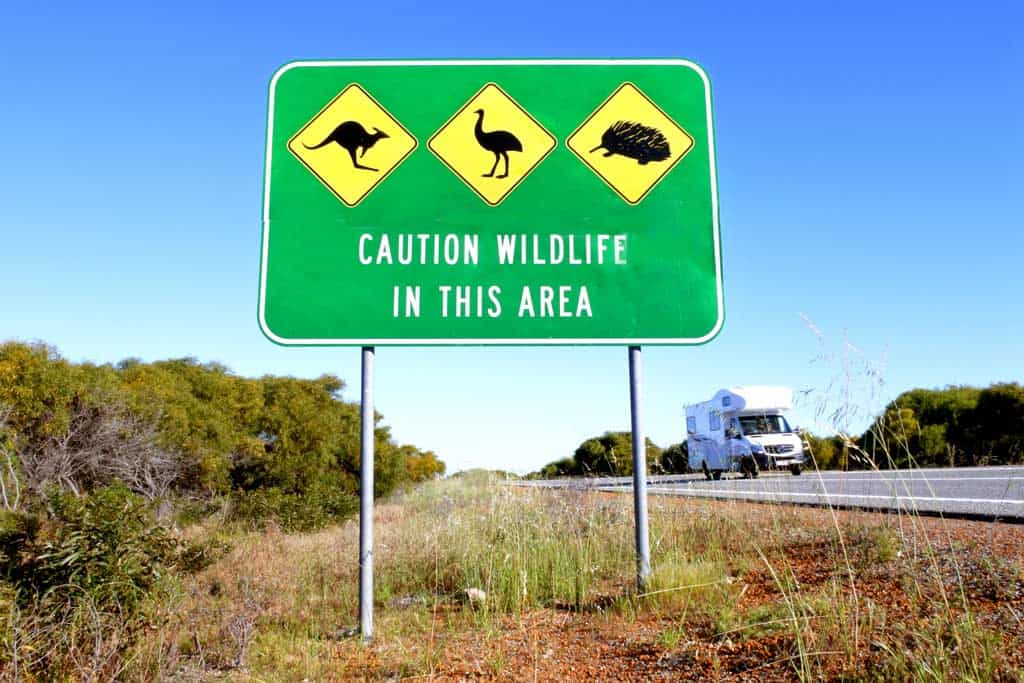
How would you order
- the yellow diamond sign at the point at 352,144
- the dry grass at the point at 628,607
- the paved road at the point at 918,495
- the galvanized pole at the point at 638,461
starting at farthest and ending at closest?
the paved road at the point at 918,495 < the yellow diamond sign at the point at 352,144 < the galvanized pole at the point at 638,461 < the dry grass at the point at 628,607

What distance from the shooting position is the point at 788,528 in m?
6.27

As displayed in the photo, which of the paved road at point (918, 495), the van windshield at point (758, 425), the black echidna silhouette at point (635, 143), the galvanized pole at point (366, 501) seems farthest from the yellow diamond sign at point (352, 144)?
the van windshield at point (758, 425)

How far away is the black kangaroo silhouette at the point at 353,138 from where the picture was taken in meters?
5.56

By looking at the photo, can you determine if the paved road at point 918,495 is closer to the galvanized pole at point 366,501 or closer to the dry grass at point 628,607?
the dry grass at point 628,607

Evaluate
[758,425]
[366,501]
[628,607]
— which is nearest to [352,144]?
[366,501]

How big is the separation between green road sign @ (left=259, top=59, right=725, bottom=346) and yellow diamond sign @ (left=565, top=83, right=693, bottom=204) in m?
0.01

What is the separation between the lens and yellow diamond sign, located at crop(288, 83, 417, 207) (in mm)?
5512

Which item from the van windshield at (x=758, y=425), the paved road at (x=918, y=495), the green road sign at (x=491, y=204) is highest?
the green road sign at (x=491, y=204)

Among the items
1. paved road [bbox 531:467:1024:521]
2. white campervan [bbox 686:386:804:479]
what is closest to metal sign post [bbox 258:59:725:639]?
paved road [bbox 531:467:1024:521]

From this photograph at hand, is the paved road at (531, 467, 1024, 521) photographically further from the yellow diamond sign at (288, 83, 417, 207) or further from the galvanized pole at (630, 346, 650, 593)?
the yellow diamond sign at (288, 83, 417, 207)

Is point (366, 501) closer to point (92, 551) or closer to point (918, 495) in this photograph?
point (92, 551)

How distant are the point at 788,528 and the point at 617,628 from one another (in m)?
2.80

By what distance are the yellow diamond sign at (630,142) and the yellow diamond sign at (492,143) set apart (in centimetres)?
35

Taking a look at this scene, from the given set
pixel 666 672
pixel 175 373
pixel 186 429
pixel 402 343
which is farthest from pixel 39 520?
pixel 175 373
